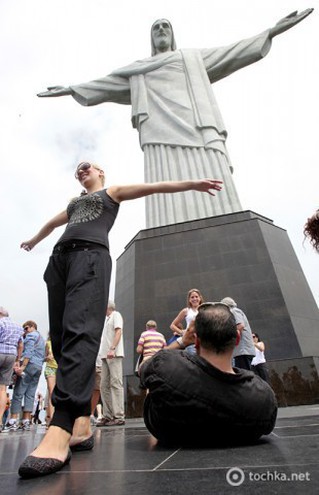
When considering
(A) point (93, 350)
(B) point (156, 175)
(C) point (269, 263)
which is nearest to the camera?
(A) point (93, 350)

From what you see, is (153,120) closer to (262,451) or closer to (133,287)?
(133,287)

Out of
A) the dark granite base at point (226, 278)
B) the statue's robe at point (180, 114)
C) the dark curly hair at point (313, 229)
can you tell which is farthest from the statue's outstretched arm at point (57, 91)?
the dark curly hair at point (313, 229)

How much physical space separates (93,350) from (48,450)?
1.64 ft

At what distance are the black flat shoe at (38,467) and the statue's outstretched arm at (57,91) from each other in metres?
14.4

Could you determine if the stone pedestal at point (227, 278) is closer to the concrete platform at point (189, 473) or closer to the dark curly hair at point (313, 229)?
the dark curly hair at point (313, 229)

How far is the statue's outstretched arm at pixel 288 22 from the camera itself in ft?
39.7

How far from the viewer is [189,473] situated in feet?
4.17

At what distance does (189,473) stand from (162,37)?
1636 cm

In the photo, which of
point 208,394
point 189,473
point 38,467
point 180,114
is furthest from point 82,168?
point 180,114

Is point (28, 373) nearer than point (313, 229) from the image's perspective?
No

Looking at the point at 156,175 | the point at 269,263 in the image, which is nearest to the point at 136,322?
the point at 269,263

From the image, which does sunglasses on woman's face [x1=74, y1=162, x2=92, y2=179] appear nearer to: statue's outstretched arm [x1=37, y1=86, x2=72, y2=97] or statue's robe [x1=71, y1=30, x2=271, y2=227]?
statue's robe [x1=71, y1=30, x2=271, y2=227]

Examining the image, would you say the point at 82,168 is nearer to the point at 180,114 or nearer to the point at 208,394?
the point at 208,394

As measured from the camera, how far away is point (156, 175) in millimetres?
11883
